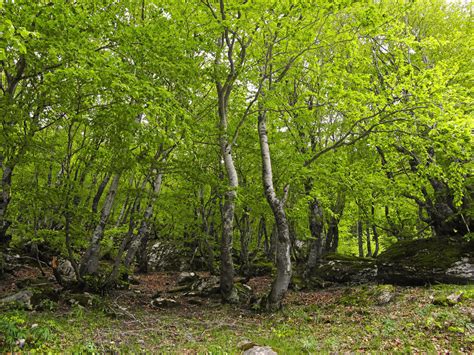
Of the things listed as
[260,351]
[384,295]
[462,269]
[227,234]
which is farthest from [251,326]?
[462,269]

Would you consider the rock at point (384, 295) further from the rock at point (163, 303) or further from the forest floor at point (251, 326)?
the rock at point (163, 303)

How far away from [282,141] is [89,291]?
11425mm

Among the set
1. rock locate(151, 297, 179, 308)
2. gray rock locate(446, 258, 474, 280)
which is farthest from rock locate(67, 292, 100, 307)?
gray rock locate(446, 258, 474, 280)

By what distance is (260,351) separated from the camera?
6574 mm

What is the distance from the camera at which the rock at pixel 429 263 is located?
11.7m

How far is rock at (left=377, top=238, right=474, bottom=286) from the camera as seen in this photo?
11703mm

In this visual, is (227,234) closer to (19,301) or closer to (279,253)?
(279,253)

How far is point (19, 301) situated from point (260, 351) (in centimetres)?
699

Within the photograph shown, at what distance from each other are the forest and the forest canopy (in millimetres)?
80

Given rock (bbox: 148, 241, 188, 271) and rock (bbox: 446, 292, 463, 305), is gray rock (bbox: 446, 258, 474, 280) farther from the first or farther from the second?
rock (bbox: 148, 241, 188, 271)

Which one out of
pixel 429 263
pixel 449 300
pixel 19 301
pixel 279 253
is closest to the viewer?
pixel 449 300

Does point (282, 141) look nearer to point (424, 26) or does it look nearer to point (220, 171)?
point (220, 171)

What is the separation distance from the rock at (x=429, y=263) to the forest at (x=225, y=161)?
0.06m

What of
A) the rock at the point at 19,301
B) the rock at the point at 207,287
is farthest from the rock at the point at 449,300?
the rock at the point at 19,301
